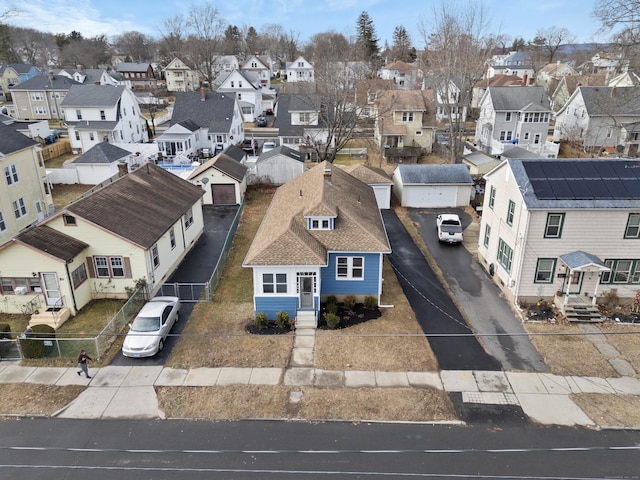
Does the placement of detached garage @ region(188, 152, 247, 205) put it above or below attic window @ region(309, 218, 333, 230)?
below

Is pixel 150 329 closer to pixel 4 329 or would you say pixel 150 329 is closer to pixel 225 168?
pixel 4 329

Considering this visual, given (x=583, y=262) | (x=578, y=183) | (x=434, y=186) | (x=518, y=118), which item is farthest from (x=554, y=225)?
(x=518, y=118)

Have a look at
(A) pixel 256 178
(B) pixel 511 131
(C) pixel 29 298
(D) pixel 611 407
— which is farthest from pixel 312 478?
(B) pixel 511 131

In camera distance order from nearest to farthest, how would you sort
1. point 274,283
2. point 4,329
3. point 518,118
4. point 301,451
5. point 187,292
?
point 301,451 < point 4,329 < point 274,283 < point 187,292 < point 518,118

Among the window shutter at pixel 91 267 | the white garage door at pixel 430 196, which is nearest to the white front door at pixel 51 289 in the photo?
the window shutter at pixel 91 267

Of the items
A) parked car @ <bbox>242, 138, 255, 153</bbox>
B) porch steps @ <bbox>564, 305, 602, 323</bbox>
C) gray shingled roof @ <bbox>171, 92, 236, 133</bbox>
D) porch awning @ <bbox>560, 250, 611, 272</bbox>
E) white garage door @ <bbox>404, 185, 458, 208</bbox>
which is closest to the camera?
porch awning @ <bbox>560, 250, 611, 272</bbox>

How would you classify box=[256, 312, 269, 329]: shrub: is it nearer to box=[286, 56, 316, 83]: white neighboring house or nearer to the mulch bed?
the mulch bed

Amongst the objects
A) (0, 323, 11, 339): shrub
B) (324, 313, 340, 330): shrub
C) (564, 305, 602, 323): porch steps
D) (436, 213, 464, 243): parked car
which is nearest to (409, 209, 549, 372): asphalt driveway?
(436, 213, 464, 243): parked car
